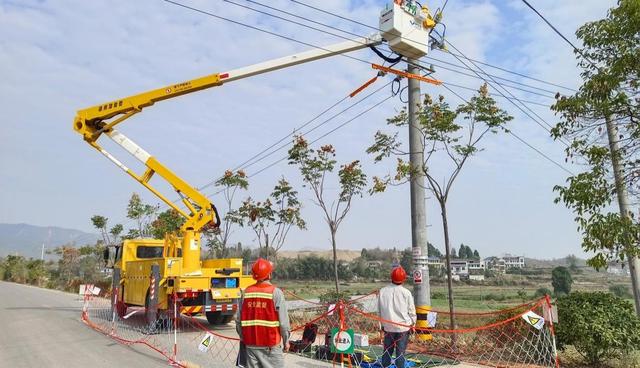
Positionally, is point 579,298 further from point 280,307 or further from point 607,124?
point 280,307

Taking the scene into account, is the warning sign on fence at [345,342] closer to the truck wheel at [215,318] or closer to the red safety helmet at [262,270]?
the red safety helmet at [262,270]

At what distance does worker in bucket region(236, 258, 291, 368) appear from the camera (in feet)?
15.4

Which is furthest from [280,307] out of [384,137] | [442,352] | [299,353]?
[384,137]

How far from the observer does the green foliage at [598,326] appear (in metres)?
6.97

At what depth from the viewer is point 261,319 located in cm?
471

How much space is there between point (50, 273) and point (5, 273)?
9.52 m

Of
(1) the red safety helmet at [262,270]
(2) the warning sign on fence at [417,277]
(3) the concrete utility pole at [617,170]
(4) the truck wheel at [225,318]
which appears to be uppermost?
(3) the concrete utility pole at [617,170]

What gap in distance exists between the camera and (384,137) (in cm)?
1220

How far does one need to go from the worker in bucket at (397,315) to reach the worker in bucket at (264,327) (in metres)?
2.18

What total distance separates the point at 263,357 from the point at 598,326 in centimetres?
527

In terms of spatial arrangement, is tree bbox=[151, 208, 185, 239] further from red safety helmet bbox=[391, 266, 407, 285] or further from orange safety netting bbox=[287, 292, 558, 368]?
red safety helmet bbox=[391, 266, 407, 285]

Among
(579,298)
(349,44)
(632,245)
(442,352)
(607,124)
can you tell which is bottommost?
(442,352)

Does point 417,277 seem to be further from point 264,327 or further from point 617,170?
point 264,327

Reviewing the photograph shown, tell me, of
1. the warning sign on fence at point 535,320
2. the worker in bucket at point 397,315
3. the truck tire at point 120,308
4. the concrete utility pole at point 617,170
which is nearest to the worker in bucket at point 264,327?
the worker in bucket at point 397,315
